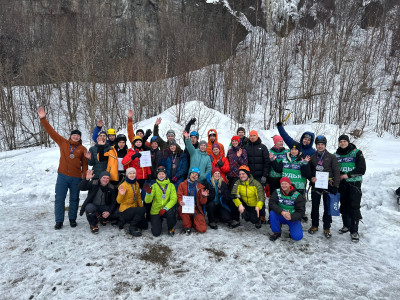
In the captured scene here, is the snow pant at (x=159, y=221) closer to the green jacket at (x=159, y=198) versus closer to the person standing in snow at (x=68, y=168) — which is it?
the green jacket at (x=159, y=198)

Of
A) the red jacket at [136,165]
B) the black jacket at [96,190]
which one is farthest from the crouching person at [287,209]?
the black jacket at [96,190]

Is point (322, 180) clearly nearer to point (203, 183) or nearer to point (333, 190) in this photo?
point (333, 190)

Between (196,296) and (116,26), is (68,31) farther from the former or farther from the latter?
(196,296)

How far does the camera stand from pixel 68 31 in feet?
62.6

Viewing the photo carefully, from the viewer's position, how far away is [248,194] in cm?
538

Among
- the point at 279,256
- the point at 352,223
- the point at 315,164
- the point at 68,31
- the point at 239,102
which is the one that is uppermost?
the point at 68,31

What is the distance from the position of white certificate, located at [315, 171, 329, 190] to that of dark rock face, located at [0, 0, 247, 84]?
14.0 meters

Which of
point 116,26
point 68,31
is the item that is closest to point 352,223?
point 68,31

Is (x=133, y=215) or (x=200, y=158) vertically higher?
Answer: (x=200, y=158)

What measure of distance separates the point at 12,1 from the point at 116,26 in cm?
919

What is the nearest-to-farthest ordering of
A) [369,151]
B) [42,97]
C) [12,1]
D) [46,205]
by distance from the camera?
[46,205] → [369,151] → [42,97] → [12,1]

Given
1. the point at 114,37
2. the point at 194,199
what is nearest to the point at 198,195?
the point at 194,199

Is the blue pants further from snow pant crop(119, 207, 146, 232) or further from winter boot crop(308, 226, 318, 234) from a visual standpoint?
snow pant crop(119, 207, 146, 232)

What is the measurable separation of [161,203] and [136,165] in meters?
1.26
